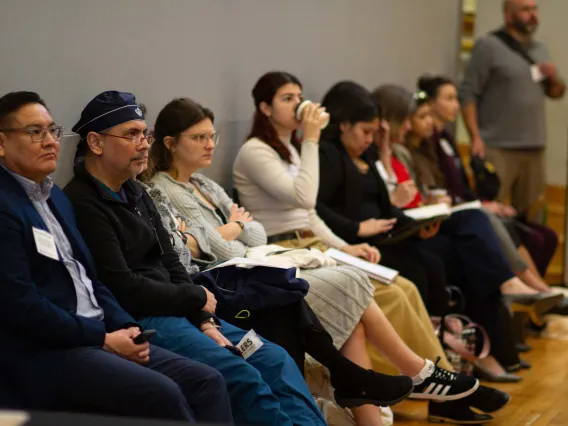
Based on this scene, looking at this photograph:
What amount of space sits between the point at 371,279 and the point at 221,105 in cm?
107

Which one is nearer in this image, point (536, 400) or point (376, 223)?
point (536, 400)

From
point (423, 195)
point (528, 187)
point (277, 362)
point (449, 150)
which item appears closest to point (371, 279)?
point (277, 362)

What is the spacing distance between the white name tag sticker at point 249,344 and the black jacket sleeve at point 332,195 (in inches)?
61.6

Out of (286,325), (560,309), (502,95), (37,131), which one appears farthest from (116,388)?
(502,95)

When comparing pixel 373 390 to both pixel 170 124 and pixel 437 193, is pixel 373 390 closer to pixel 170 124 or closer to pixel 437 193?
pixel 170 124

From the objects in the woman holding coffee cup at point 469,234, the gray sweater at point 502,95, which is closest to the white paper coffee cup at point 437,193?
the woman holding coffee cup at point 469,234

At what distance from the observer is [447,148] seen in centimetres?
639

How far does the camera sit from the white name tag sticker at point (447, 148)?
250 inches

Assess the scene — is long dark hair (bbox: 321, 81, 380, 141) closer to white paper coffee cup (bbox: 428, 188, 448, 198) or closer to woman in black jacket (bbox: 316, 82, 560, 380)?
woman in black jacket (bbox: 316, 82, 560, 380)

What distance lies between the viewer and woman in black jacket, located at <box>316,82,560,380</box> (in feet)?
16.2

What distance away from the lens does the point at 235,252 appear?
3900 millimetres

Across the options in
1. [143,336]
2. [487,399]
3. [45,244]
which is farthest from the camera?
[487,399]

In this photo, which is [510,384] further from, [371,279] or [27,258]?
[27,258]

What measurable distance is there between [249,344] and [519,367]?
2399 millimetres
